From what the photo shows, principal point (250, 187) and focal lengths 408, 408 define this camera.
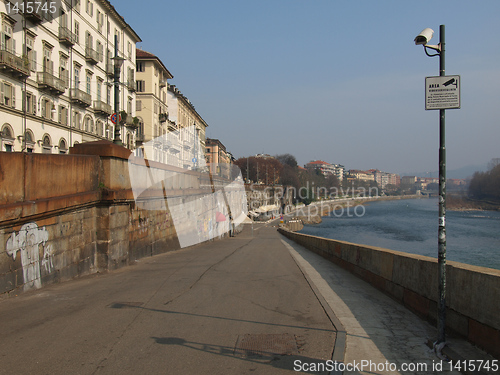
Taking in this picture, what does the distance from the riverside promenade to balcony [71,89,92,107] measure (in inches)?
1006

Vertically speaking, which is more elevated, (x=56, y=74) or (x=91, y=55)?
(x=91, y=55)

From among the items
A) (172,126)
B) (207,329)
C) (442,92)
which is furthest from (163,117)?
(442,92)

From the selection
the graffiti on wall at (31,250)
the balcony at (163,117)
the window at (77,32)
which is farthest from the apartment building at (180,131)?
the graffiti on wall at (31,250)

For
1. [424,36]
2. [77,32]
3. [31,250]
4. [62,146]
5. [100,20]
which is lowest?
[31,250]

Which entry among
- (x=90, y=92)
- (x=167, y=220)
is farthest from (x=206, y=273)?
(x=90, y=92)

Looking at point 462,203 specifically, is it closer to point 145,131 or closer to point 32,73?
point 145,131

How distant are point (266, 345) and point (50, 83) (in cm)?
2758

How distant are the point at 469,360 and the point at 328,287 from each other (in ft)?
15.8

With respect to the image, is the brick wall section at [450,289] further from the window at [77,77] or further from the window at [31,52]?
the window at [77,77]

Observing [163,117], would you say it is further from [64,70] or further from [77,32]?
[64,70]

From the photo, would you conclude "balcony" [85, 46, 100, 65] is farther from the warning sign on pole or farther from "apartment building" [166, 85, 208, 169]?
the warning sign on pole

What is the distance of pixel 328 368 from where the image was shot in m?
4.58

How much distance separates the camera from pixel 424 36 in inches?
209

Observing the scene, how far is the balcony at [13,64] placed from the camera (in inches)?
895
